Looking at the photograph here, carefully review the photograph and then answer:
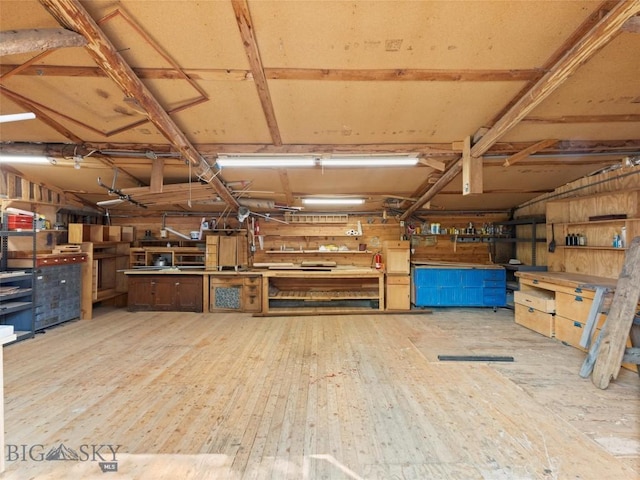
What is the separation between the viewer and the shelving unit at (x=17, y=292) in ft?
13.5

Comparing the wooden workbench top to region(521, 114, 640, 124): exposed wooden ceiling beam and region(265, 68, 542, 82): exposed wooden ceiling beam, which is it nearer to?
region(521, 114, 640, 124): exposed wooden ceiling beam

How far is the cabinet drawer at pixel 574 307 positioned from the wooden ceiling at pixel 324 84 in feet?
6.48

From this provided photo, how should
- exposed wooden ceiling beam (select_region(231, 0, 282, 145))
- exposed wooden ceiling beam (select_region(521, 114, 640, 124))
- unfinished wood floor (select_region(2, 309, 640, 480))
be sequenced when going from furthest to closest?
exposed wooden ceiling beam (select_region(521, 114, 640, 124)), exposed wooden ceiling beam (select_region(231, 0, 282, 145)), unfinished wood floor (select_region(2, 309, 640, 480))

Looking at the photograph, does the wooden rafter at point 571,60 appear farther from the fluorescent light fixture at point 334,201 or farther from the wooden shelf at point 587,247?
the fluorescent light fixture at point 334,201

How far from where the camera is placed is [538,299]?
4.52 m

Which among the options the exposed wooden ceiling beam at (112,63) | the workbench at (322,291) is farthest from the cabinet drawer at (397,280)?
the exposed wooden ceiling beam at (112,63)

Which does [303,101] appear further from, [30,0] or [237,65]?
[30,0]

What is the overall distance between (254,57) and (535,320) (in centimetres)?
527

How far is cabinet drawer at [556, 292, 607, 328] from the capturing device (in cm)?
371

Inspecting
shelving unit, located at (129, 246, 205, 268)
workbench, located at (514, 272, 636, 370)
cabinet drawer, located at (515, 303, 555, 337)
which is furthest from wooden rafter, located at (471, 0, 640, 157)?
shelving unit, located at (129, 246, 205, 268)

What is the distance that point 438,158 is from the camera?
13.6ft

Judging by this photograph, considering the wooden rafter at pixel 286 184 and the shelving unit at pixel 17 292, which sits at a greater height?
the wooden rafter at pixel 286 184

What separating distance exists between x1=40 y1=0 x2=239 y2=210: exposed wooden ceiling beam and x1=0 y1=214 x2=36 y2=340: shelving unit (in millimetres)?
2976

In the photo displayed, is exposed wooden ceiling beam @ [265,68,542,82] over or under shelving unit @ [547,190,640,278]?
over
